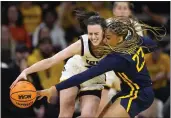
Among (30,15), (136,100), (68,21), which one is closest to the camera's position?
(136,100)

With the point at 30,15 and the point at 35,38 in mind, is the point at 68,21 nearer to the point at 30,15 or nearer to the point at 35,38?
the point at 30,15

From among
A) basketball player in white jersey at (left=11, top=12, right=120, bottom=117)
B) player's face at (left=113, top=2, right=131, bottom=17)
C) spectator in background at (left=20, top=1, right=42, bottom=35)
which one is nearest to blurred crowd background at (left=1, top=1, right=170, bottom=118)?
spectator in background at (left=20, top=1, right=42, bottom=35)

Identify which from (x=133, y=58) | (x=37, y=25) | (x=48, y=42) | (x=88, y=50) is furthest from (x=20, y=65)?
(x=133, y=58)

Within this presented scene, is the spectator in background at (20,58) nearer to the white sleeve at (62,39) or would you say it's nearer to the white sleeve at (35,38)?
the white sleeve at (35,38)

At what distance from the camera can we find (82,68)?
24.0ft

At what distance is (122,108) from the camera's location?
6324 mm

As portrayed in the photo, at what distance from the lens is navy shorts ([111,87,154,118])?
6359mm

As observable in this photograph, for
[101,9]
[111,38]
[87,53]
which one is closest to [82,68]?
[87,53]

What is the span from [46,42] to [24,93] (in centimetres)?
340

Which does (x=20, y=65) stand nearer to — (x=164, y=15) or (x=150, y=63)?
(x=150, y=63)

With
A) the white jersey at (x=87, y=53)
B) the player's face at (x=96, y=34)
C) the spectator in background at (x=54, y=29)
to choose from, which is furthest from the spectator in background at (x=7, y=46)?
the player's face at (x=96, y=34)

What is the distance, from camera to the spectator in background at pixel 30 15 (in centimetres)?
1104

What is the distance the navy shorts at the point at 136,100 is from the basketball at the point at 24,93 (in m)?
0.91

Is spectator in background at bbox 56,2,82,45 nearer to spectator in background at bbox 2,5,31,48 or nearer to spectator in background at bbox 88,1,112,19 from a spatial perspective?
spectator in background at bbox 88,1,112,19
